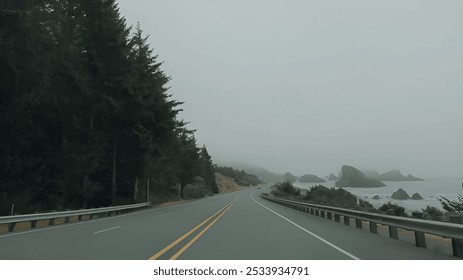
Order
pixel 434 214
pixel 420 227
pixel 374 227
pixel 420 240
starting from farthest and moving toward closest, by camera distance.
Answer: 1. pixel 434 214
2. pixel 374 227
3. pixel 420 240
4. pixel 420 227

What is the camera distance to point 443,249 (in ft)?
34.8

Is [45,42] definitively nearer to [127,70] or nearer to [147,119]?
[127,70]

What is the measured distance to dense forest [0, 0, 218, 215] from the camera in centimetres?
2817

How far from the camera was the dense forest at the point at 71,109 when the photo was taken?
2817 cm

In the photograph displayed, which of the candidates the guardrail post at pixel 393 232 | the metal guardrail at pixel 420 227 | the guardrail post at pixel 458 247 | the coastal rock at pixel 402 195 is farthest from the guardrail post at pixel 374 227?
the coastal rock at pixel 402 195

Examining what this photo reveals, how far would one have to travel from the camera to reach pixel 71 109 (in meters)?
35.2

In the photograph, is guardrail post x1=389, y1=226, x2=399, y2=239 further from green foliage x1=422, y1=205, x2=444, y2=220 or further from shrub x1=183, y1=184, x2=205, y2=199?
shrub x1=183, y1=184, x2=205, y2=199

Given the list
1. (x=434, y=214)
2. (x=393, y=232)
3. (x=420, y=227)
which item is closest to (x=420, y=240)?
(x=420, y=227)

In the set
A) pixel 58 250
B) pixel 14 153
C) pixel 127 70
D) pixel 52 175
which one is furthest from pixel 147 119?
pixel 58 250

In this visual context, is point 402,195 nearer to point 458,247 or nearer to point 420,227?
point 420,227

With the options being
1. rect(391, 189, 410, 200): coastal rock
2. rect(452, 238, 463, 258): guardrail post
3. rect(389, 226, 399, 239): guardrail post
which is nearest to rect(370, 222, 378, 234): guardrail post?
rect(389, 226, 399, 239): guardrail post

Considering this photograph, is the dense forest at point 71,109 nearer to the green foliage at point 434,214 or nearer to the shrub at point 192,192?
the green foliage at point 434,214

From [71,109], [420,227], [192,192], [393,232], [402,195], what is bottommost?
[393,232]
